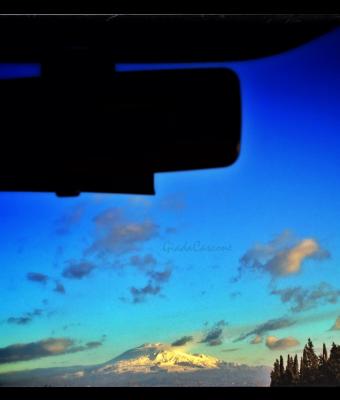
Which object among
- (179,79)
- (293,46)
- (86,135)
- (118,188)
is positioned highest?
(293,46)

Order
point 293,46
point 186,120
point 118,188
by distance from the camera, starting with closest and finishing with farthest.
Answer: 1. point 186,120
2. point 118,188
3. point 293,46

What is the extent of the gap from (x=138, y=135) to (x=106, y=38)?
0.44m

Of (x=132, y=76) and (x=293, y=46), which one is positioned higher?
(x=293, y=46)

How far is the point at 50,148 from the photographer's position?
121cm

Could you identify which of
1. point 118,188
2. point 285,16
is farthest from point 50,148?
point 285,16

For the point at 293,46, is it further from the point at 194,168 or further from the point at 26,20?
the point at 26,20

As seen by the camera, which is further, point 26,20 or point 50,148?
point 26,20

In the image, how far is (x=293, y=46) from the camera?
1.43 meters

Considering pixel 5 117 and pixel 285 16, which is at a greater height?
pixel 285 16

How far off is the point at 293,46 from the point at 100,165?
0.71m
